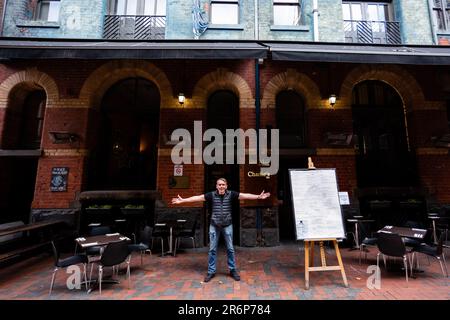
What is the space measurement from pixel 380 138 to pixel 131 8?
9319mm

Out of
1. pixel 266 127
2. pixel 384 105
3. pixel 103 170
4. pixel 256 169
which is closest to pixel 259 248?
pixel 256 169

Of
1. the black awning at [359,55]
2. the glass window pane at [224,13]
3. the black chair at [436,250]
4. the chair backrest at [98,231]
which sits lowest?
the black chair at [436,250]

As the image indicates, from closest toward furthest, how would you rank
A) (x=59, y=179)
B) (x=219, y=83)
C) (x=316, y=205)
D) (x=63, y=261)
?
1. (x=63, y=261)
2. (x=316, y=205)
3. (x=59, y=179)
4. (x=219, y=83)

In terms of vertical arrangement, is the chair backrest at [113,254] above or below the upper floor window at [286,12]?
below

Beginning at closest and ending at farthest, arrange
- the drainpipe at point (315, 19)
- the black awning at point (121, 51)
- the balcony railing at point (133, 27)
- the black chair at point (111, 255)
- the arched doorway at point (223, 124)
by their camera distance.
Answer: the black chair at point (111, 255) < the black awning at point (121, 51) < the arched doorway at point (223, 124) < the drainpipe at point (315, 19) < the balcony railing at point (133, 27)

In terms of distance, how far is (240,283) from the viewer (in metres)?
4.27

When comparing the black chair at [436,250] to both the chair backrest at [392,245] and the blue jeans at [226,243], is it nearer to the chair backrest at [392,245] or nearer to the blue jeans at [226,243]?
the chair backrest at [392,245]

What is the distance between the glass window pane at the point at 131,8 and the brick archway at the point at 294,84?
5.18m

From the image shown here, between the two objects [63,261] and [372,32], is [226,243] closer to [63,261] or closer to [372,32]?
[63,261]

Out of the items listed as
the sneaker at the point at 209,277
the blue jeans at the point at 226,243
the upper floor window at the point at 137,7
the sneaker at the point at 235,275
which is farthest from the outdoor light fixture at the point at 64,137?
the sneaker at the point at 235,275

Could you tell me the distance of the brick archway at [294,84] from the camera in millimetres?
7480

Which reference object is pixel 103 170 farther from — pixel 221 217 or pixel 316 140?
pixel 316 140

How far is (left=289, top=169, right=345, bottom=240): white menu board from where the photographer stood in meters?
4.26

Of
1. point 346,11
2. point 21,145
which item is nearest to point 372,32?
point 346,11
